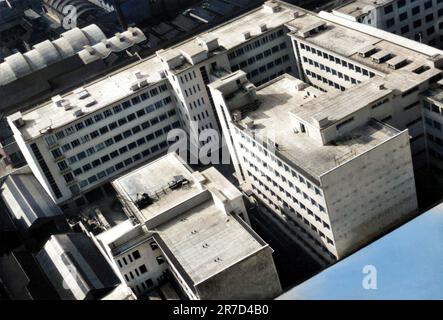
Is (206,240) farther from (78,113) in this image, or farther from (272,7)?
(272,7)

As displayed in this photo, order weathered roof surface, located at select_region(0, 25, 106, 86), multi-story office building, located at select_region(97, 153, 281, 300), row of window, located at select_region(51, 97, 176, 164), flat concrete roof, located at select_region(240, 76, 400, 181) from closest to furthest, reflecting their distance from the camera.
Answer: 1. multi-story office building, located at select_region(97, 153, 281, 300)
2. flat concrete roof, located at select_region(240, 76, 400, 181)
3. row of window, located at select_region(51, 97, 176, 164)
4. weathered roof surface, located at select_region(0, 25, 106, 86)

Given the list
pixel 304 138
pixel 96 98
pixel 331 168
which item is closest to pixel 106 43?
pixel 96 98

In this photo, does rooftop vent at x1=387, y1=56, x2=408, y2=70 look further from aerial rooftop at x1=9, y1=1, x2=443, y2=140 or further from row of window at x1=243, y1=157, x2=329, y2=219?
row of window at x1=243, y1=157, x2=329, y2=219

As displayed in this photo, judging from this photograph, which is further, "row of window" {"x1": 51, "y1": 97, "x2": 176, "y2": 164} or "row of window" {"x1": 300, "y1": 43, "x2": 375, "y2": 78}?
"row of window" {"x1": 51, "y1": 97, "x2": 176, "y2": 164}

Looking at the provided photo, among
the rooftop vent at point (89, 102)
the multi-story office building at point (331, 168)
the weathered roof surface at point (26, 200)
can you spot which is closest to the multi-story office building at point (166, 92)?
the rooftop vent at point (89, 102)

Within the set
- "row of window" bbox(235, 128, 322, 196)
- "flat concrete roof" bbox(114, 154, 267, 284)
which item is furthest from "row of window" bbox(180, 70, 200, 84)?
"flat concrete roof" bbox(114, 154, 267, 284)

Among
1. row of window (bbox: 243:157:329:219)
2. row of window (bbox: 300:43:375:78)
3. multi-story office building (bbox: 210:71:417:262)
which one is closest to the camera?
multi-story office building (bbox: 210:71:417:262)

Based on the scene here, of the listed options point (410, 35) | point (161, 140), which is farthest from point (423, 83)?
point (161, 140)
